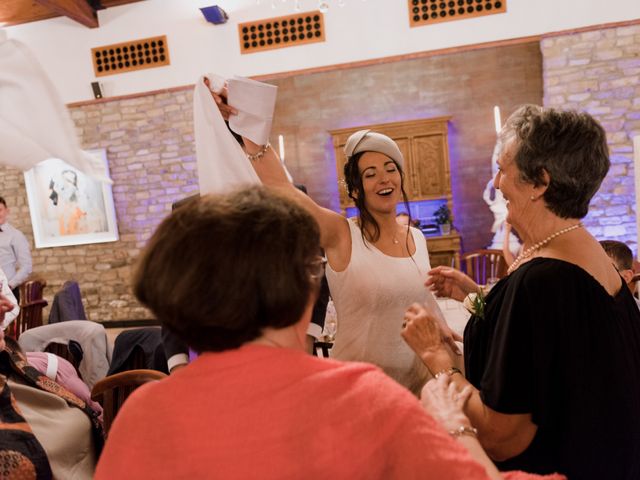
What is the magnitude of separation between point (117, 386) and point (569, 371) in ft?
5.14

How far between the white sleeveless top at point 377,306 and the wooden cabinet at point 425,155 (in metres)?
5.54

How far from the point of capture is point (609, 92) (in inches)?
256

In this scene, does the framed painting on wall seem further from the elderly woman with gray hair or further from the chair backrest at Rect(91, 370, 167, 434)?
the elderly woman with gray hair

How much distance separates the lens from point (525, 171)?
1214 mm

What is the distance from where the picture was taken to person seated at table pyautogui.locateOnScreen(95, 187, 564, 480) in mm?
702

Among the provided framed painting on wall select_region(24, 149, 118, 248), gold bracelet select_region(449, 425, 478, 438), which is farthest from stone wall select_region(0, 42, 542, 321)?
gold bracelet select_region(449, 425, 478, 438)

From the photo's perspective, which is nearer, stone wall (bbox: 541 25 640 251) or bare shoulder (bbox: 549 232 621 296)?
bare shoulder (bbox: 549 232 621 296)

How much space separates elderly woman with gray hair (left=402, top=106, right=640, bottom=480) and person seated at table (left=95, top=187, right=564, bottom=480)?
0.44 m

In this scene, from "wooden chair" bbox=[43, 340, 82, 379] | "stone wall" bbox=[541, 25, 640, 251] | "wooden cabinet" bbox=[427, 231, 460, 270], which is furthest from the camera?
"wooden cabinet" bbox=[427, 231, 460, 270]

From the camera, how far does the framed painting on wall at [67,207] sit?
8.14 meters

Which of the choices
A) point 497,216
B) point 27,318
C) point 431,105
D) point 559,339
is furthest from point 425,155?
point 559,339

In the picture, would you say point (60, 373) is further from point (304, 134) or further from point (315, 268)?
point (304, 134)

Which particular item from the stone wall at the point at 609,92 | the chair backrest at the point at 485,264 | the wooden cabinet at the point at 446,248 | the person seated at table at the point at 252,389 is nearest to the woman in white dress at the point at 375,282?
the person seated at table at the point at 252,389

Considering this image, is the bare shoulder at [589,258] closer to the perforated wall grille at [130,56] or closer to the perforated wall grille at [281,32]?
the perforated wall grille at [281,32]
